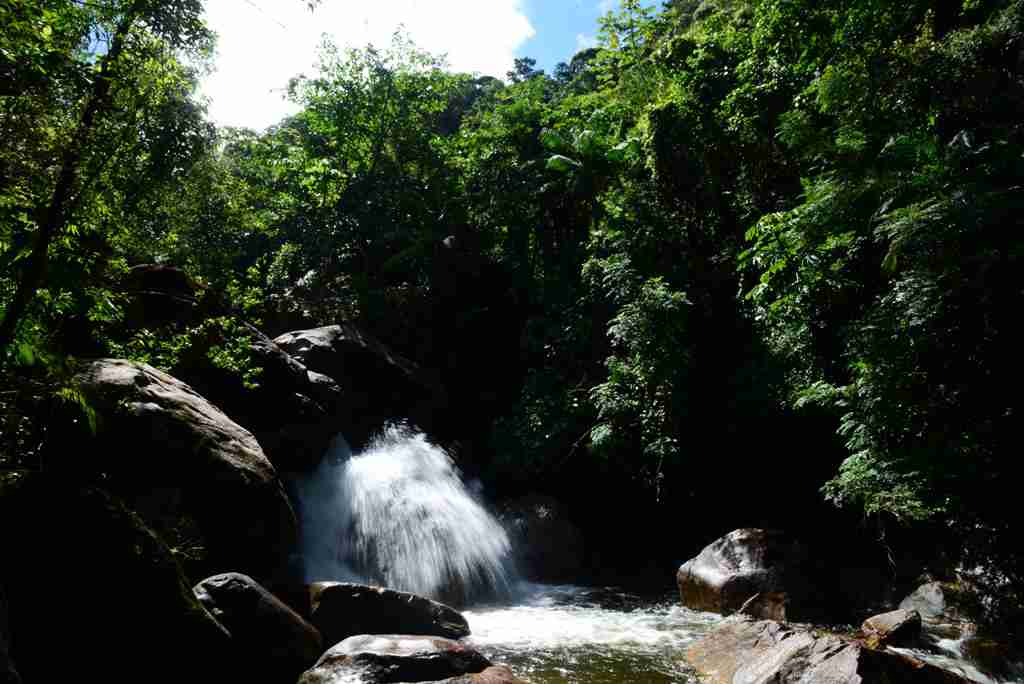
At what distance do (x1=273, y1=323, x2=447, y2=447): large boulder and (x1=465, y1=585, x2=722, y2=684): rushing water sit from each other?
4.71 meters

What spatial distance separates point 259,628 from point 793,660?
15.6 ft

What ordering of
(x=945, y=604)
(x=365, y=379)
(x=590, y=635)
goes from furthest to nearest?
1. (x=365, y=379)
2. (x=945, y=604)
3. (x=590, y=635)

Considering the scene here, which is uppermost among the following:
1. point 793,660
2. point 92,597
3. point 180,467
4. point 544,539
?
point 180,467

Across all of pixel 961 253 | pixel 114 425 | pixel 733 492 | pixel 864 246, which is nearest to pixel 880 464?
pixel 961 253

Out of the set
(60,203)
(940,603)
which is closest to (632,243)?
(940,603)

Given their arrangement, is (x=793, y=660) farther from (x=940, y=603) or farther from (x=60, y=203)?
(x=60, y=203)

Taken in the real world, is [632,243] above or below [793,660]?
above

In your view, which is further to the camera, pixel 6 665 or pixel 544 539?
pixel 544 539

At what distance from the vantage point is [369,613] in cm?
734

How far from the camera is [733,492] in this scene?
42.2 ft

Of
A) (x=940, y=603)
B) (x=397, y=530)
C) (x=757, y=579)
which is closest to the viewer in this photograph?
(x=940, y=603)

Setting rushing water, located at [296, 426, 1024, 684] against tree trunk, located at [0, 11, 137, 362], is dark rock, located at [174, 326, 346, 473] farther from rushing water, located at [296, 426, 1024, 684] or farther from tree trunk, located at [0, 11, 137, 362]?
tree trunk, located at [0, 11, 137, 362]

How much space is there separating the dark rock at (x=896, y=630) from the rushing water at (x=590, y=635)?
187 centimetres

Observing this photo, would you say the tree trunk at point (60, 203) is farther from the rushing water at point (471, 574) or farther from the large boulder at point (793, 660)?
the large boulder at point (793, 660)
